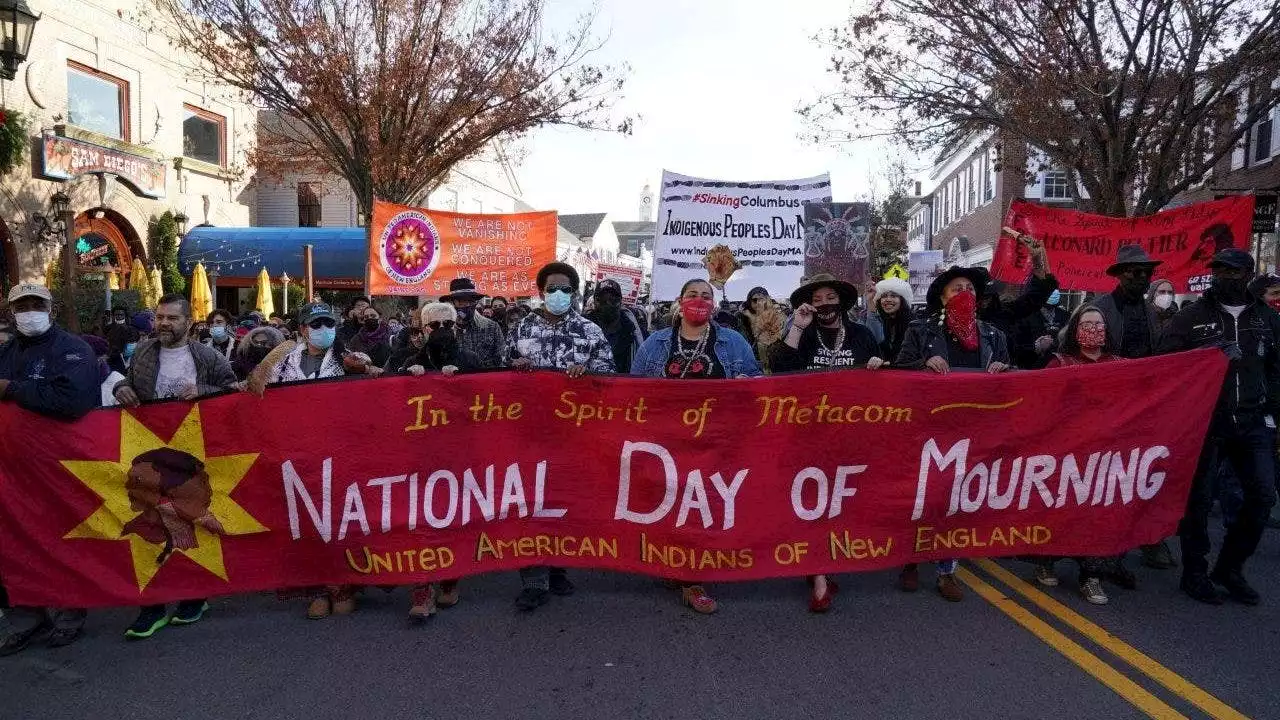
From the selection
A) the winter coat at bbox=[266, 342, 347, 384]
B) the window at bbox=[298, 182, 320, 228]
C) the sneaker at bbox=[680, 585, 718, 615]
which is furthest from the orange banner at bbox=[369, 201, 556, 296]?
the window at bbox=[298, 182, 320, 228]

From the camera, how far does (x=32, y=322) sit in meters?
4.46

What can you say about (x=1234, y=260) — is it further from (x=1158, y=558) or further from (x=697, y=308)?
(x=697, y=308)

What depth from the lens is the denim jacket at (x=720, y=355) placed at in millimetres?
5137

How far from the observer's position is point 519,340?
5254mm

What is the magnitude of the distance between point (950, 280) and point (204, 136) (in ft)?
72.3

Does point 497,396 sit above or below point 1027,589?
above

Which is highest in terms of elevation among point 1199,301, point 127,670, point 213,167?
point 213,167

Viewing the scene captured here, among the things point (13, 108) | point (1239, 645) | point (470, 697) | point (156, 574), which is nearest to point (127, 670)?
point (156, 574)

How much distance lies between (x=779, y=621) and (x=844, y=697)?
899mm

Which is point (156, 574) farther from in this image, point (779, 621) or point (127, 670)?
point (779, 621)

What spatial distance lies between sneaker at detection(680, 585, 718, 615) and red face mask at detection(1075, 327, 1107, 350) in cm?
256

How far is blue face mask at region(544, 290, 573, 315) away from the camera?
16.9ft

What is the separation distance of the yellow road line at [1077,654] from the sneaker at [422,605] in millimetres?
3002

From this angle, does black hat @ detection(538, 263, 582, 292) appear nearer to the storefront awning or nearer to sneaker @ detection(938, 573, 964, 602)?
sneaker @ detection(938, 573, 964, 602)
